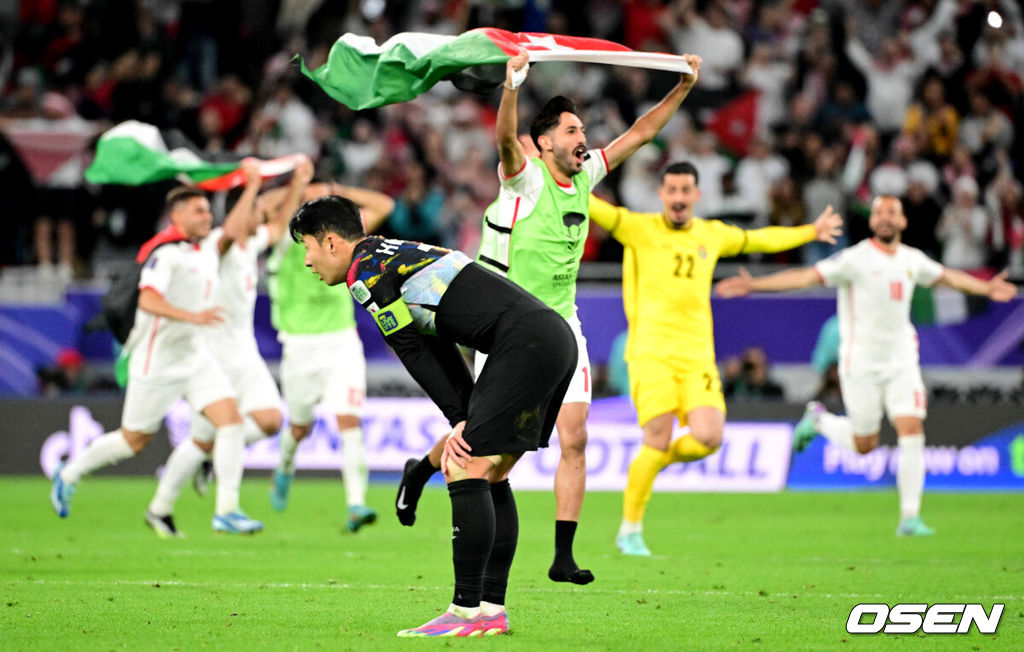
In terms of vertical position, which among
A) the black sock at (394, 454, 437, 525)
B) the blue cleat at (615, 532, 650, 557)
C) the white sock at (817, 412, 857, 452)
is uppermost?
the black sock at (394, 454, 437, 525)

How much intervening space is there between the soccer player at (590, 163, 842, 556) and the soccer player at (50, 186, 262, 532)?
3.38m

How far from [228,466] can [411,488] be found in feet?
16.6

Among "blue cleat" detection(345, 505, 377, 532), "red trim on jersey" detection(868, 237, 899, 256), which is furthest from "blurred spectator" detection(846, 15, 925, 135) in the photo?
"blue cleat" detection(345, 505, 377, 532)

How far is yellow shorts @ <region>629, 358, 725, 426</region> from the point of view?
11.0 m

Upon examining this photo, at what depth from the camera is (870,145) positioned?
20.7 meters

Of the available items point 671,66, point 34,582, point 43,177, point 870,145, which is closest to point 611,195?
point 870,145

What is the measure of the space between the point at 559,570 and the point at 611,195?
39.9ft

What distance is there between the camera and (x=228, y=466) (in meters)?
12.4

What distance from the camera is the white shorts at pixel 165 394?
1224cm

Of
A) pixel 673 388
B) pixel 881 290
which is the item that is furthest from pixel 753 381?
pixel 673 388

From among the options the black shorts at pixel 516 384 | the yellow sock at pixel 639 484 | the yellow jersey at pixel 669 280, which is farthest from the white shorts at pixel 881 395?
the black shorts at pixel 516 384

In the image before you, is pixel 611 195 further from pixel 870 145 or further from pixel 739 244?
pixel 739 244

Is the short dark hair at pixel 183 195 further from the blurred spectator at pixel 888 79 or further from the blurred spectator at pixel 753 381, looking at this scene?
the blurred spectator at pixel 888 79

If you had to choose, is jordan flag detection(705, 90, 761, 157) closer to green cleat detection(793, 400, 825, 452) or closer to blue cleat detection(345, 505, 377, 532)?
green cleat detection(793, 400, 825, 452)
